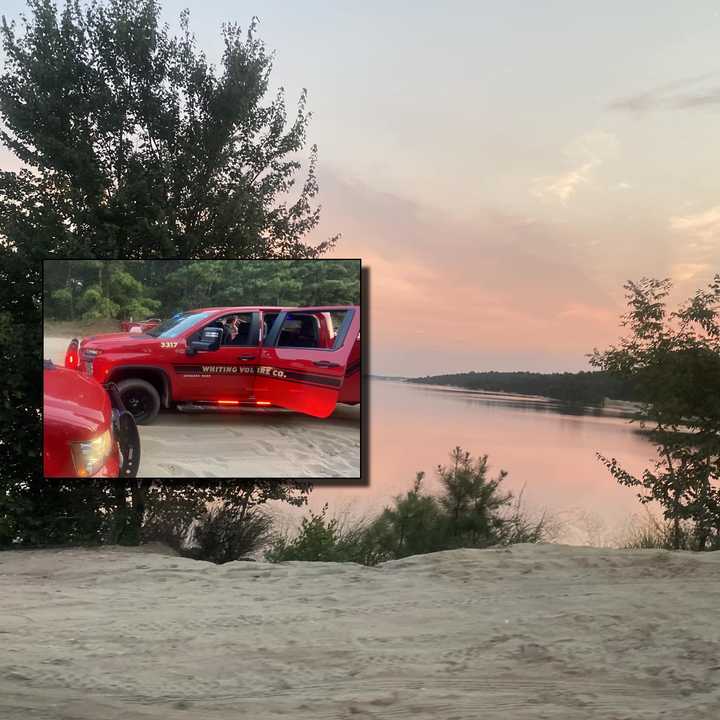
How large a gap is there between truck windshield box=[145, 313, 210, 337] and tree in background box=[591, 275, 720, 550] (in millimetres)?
5266

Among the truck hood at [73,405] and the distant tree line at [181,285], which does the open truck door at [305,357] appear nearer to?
the distant tree line at [181,285]

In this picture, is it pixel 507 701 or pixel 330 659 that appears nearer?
pixel 507 701

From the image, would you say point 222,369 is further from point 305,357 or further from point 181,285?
point 181,285

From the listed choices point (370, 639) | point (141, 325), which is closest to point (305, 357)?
point (141, 325)

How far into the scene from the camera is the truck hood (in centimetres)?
862

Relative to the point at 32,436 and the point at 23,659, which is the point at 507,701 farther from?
the point at 32,436

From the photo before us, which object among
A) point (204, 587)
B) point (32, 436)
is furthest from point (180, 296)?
point (204, 587)

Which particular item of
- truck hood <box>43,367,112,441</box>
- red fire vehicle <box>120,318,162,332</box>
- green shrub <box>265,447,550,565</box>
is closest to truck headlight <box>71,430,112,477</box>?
truck hood <box>43,367,112,441</box>

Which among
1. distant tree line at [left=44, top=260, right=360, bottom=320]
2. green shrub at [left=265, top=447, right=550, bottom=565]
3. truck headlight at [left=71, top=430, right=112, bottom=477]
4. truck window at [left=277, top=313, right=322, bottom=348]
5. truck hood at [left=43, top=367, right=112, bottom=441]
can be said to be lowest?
green shrub at [left=265, top=447, right=550, bottom=565]

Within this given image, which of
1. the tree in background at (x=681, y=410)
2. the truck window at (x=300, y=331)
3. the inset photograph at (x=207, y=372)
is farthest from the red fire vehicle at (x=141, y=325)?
the tree in background at (x=681, y=410)

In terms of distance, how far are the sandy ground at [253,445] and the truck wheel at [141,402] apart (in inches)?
3.8

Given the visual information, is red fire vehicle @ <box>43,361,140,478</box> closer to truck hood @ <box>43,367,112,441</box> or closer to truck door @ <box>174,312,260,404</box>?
truck hood @ <box>43,367,112,441</box>

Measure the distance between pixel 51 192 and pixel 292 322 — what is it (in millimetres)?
4046

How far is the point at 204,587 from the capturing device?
258 inches
